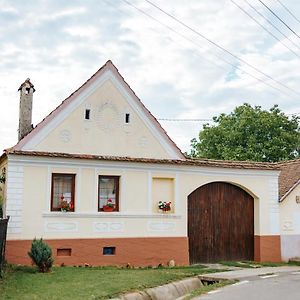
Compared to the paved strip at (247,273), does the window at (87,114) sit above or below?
above

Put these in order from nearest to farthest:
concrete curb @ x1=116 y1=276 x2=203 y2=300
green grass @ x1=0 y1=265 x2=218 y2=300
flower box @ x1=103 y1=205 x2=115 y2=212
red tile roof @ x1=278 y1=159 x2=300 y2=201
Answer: green grass @ x1=0 y1=265 x2=218 y2=300, concrete curb @ x1=116 y1=276 x2=203 y2=300, flower box @ x1=103 y1=205 x2=115 y2=212, red tile roof @ x1=278 y1=159 x2=300 y2=201

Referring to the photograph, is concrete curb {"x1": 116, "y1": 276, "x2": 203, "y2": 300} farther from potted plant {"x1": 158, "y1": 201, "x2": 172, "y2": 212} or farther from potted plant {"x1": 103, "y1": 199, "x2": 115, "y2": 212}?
potted plant {"x1": 103, "y1": 199, "x2": 115, "y2": 212}

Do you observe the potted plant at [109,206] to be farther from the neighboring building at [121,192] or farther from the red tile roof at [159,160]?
the red tile roof at [159,160]

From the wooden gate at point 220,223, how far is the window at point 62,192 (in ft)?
15.3

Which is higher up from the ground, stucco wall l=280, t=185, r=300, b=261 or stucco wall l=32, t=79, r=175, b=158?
stucco wall l=32, t=79, r=175, b=158

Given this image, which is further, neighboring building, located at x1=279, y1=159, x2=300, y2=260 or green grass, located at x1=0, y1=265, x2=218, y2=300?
neighboring building, located at x1=279, y1=159, x2=300, y2=260

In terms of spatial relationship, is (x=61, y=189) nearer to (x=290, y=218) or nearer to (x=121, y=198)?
(x=121, y=198)

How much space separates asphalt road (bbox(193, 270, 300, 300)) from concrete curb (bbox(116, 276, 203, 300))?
3.15 feet

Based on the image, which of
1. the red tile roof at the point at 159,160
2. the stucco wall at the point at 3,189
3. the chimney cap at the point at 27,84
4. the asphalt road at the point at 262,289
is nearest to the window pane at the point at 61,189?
the red tile roof at the point at 159,160

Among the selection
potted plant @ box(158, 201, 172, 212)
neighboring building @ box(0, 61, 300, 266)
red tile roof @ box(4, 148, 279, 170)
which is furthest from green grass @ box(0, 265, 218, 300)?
red tile roof @ box(4, 148, 279, 170)

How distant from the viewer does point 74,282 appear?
12.5m

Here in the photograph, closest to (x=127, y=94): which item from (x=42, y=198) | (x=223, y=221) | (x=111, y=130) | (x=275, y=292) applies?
(x=111, y=130)

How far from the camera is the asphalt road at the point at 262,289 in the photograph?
1170cm

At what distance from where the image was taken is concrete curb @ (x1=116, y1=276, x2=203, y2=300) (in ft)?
37.8
